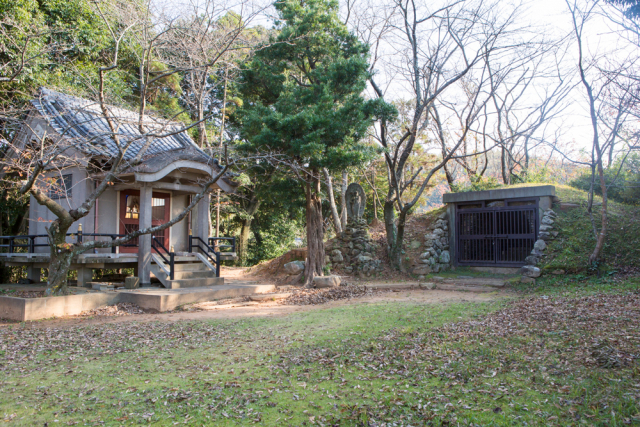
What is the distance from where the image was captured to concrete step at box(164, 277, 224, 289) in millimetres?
11602

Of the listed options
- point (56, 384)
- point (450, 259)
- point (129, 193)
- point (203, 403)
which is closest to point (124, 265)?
point (129, 193)

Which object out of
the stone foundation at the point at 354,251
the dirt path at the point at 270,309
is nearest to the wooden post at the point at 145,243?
the dirt path at the point at 270,309

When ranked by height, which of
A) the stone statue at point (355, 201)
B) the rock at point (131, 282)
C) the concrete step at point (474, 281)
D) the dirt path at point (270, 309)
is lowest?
the dirt path at point (270, 309)

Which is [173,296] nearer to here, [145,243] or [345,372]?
[145,243]

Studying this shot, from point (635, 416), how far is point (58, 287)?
10.2 metres

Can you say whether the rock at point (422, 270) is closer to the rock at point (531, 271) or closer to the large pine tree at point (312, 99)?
the rock at point (531, 271)

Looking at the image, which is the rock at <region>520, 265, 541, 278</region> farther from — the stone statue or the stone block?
the stone statue

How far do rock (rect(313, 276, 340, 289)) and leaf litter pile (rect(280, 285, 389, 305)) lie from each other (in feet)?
0.75

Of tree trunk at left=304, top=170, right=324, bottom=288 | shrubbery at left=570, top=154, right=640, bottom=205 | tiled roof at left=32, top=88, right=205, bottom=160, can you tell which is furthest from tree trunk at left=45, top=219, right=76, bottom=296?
shrubbery at left=570, top=154, right=640, bottom=205

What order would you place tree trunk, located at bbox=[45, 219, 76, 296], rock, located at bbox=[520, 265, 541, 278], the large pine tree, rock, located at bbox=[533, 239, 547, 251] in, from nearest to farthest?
tree trunk, located at bbox=[45, 219, 76, 296] → the large pine tree → rock, located at bbox=[520, 265, 541, 278] → rock, located at bbox=[533, 239, 547, 251]

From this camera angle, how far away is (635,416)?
3.32 metres

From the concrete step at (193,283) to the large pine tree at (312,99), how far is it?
110 inches

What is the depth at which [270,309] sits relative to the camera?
32.8 ft

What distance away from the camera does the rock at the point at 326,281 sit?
12.7m
